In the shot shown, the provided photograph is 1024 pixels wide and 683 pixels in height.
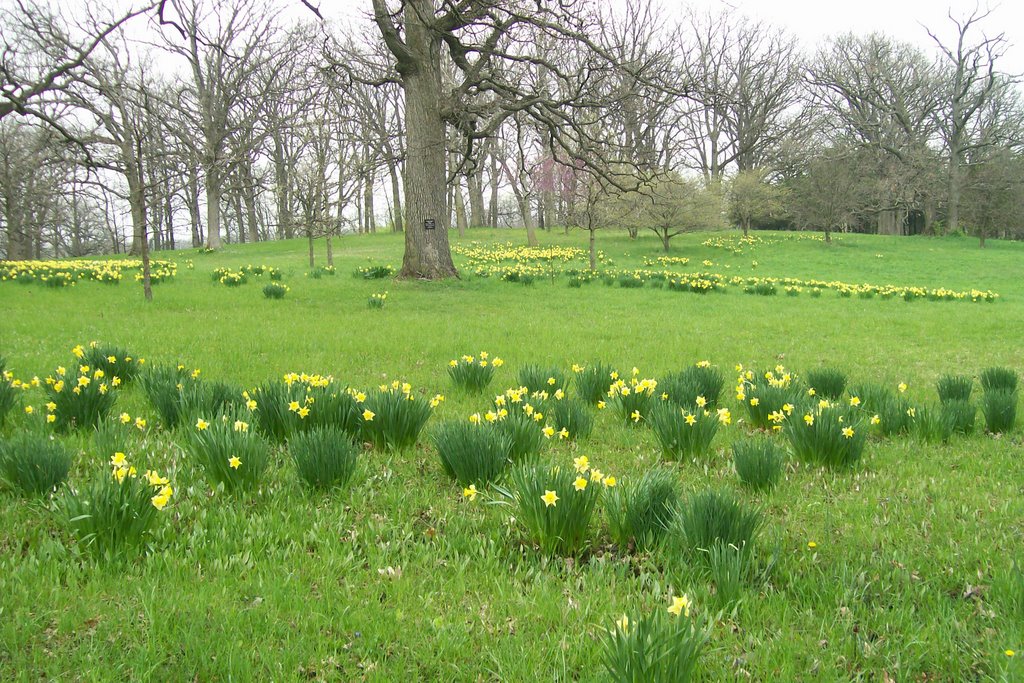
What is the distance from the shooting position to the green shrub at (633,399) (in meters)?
4.34

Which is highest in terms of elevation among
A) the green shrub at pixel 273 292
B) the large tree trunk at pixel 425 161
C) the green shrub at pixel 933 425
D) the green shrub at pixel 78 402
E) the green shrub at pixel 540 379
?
the large tree trunk at pixel 425 161

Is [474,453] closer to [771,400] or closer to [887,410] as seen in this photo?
[771,400]

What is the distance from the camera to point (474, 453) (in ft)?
9.93

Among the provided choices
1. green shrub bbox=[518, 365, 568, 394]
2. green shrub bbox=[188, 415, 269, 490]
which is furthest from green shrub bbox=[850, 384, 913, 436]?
green shrub bbox=[188, 415, 269, 490]

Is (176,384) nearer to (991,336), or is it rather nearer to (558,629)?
(558,629)

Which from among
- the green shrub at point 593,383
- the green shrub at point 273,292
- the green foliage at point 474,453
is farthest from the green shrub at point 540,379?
the green shrub at point 273,292

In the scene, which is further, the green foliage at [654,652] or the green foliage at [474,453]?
the green foliage at [474,453]

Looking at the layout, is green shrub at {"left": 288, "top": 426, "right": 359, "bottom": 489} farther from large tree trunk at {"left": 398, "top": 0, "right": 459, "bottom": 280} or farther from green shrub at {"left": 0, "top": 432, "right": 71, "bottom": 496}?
large tree trunk at {"left": 398, "top": 0, "right": 459, "bottom": 280}

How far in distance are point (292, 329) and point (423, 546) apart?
20.8 ft

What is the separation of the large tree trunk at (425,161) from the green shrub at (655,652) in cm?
1244

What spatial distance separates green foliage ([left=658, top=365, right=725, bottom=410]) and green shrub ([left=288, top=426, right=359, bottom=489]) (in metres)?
2.41

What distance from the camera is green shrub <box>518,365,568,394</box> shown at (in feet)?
15.2

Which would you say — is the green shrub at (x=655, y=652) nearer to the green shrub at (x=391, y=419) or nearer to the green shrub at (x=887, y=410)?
the green shrub at (x=391, y=419)

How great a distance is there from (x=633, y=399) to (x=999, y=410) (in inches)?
97.4
